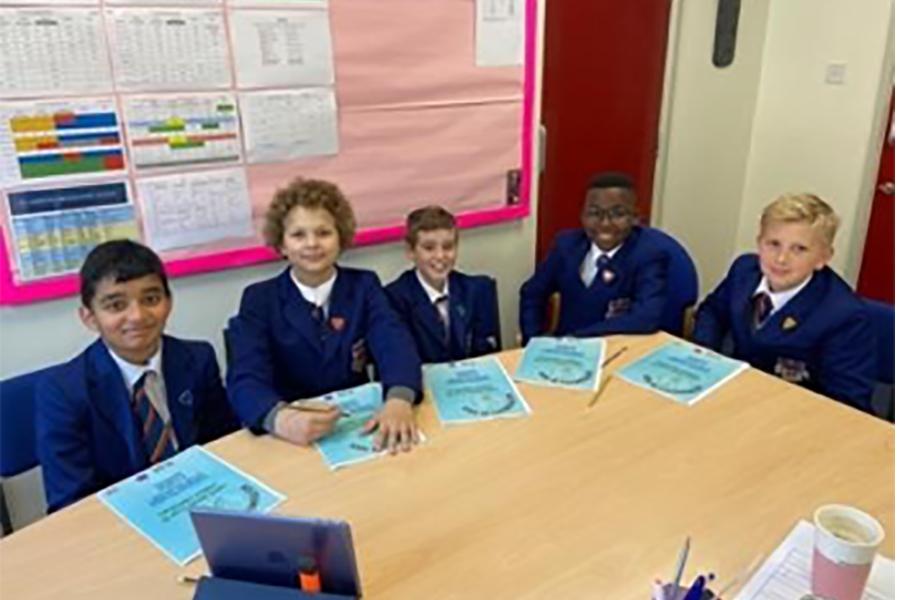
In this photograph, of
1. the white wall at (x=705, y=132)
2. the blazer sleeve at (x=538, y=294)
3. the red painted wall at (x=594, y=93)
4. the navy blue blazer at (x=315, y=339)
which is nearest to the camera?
the navy blue blazer at (x=315, y=339)

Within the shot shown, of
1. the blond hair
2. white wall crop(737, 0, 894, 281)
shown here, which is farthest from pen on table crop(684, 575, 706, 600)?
white wall crop(737, 0, 894, 281)

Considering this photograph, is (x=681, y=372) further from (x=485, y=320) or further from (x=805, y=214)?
(x=485, y=320)

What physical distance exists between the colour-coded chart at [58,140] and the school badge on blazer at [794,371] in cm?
177

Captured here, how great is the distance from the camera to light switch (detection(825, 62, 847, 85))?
327 centimetres

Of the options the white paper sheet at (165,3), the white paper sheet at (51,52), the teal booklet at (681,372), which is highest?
the white paper sheet at (165,3)

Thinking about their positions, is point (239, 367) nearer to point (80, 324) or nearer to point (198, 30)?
point (80, 324)

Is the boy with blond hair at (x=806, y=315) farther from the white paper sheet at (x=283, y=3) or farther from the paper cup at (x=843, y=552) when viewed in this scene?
the white paper sheet at (x=283, y=3)

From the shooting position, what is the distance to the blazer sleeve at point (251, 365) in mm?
1507

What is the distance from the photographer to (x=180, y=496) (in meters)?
1.26

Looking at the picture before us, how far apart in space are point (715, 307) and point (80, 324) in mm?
1720

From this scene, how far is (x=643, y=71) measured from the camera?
302 cm

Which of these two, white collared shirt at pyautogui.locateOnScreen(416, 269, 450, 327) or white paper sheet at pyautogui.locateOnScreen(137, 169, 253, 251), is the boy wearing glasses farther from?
white paper sheet at pyautogui.locateOnScreen(137, 169, 253, 251)

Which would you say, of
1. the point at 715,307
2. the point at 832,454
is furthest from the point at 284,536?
the point at 715,307

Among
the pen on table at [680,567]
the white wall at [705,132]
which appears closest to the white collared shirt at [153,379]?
the pen on table at [680,567]
